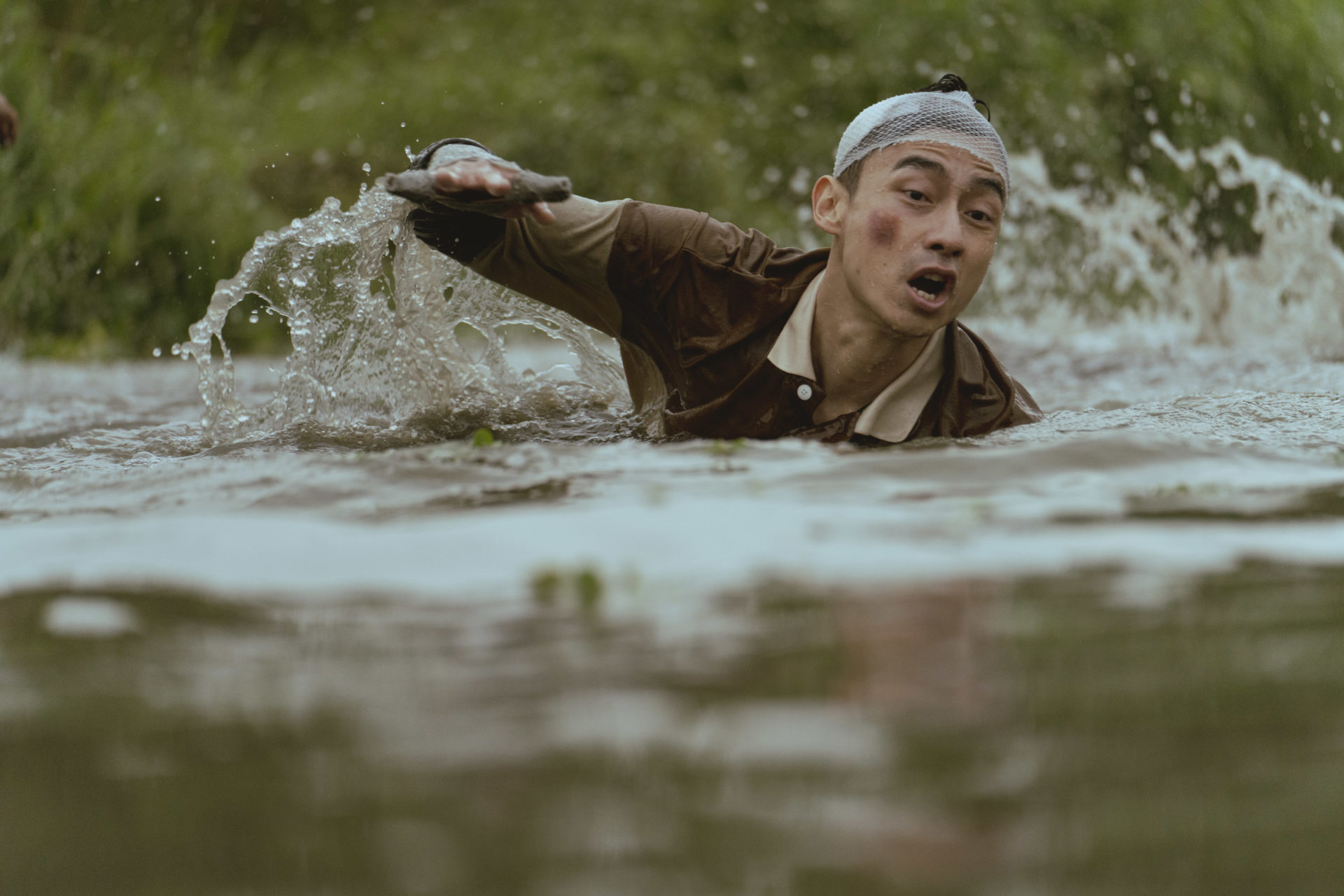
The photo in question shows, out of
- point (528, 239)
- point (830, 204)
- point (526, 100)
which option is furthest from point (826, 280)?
point (526, 100)

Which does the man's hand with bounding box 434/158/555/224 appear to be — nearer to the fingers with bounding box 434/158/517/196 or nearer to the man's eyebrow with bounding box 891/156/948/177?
the fingers with bounding box 434/158/517/196

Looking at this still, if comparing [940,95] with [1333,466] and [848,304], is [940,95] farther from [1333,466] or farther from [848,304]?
[1333,466]

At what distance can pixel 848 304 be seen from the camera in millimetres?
3363

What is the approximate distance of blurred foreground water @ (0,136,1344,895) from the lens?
919mm

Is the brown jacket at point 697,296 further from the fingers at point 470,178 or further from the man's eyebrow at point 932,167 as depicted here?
the man's eyebrow at point 932,167

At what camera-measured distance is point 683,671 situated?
1.25 m

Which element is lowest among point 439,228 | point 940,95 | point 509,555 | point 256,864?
point 256,864

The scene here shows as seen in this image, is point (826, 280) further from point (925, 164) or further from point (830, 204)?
point (925, 164)

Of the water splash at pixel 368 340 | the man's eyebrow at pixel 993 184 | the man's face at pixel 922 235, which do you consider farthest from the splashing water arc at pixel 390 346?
the man's eyebrow at pixel 993 184

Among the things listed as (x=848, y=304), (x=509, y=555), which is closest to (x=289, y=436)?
(x=848, y=304)

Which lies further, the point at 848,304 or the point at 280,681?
the point at 848,304

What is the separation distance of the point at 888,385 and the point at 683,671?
2.30 meters

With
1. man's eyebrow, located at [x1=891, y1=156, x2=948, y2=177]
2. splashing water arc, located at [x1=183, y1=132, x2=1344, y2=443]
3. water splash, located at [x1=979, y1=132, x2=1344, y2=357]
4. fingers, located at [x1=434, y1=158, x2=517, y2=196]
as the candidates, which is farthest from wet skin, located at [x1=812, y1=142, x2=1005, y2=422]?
water splash, located at [x1=979, y1=132, x2=1344, y2=357]

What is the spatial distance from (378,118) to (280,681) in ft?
38.5
